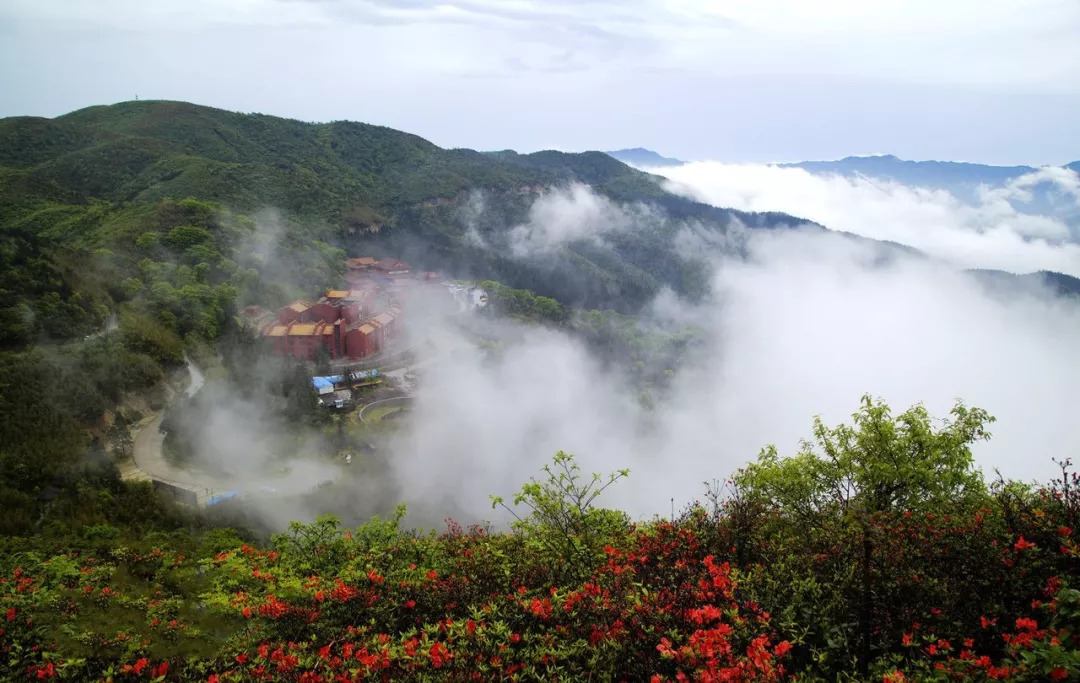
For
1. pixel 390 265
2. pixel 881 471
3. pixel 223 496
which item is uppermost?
pixel 881 471

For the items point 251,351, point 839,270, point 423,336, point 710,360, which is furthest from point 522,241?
point 839,270

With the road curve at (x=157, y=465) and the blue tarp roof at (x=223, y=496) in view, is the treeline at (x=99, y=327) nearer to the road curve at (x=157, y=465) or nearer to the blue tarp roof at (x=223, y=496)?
the road curve at (x=157, y=465)

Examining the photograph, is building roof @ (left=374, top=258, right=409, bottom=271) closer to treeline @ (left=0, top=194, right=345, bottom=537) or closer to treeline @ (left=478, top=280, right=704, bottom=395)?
treeline @ (left=478, top=280, right=704, bottom=395)

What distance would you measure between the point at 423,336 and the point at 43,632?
51.3 meters

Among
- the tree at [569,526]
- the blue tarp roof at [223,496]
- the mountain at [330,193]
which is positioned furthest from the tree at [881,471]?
the mountain at [330,193]

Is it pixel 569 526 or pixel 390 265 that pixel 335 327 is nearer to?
pixel 390 265

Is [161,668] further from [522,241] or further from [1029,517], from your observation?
[522,241]

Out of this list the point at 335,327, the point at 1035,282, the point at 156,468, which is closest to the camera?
the point at 156,468

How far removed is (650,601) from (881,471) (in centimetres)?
644

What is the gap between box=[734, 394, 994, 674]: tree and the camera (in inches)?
392

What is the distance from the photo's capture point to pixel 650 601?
590 cm

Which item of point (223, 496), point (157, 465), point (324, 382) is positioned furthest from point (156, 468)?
point (324, 382)

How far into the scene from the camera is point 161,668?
6.26 m

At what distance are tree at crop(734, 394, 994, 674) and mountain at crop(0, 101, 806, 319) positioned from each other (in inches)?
1638
